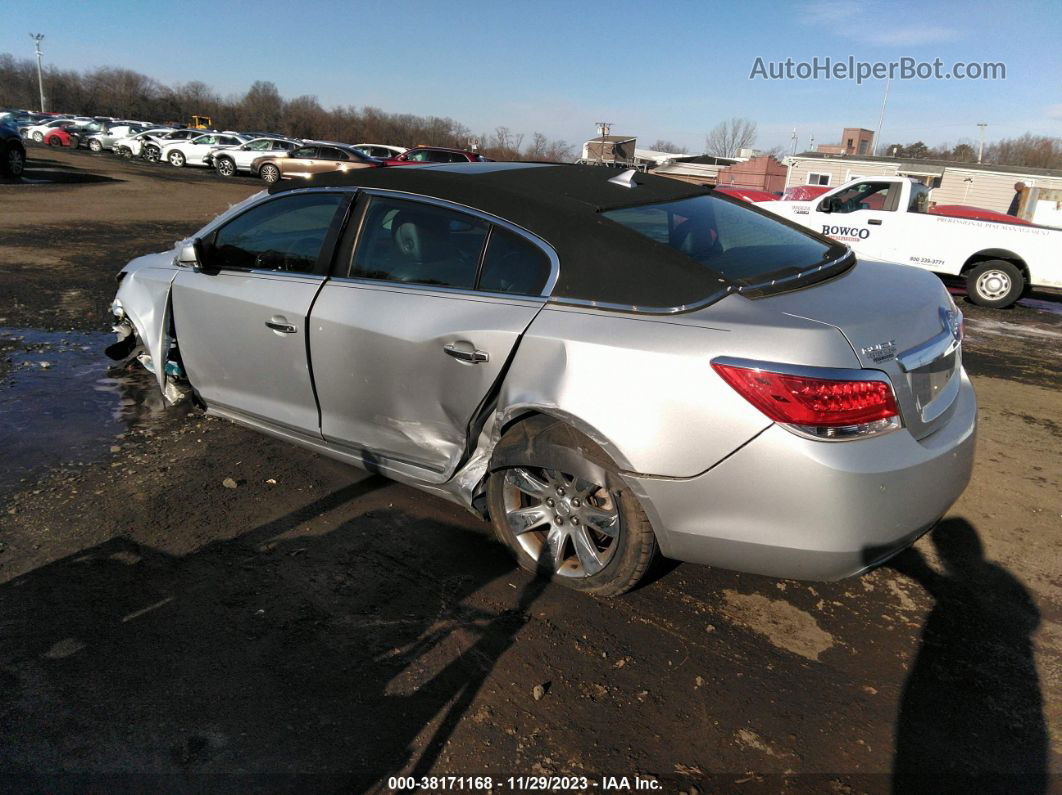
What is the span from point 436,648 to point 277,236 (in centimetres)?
245

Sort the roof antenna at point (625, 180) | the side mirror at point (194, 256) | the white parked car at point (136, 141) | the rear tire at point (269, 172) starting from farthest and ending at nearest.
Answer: the white parked car at point (136, 141), the rear tire at point (269, 172), the side mirror at point (194, 256), the roof antenna at point (625, 180)

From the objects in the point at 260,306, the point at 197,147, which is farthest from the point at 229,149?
the point at 260,306

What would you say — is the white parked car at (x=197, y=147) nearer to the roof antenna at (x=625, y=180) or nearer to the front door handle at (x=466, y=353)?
the roof antenna at (x=625, y=180)

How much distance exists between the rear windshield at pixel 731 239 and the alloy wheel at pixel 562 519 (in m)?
1.01

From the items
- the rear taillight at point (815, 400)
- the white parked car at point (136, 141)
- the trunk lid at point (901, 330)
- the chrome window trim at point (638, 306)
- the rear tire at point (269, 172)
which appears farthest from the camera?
the white parked car at point (136, 141)

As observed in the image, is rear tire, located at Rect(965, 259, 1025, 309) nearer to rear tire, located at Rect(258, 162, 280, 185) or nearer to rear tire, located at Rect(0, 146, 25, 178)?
rear tire, located at Rect(0, 146, 25, 178)

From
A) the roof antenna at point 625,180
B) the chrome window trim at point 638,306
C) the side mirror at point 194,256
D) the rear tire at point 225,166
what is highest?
the roof antenna at point 625,180

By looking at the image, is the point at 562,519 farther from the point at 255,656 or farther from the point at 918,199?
the point at 918,199

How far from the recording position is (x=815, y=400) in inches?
99.0

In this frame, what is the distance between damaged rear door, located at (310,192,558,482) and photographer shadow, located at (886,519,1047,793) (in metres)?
1.95

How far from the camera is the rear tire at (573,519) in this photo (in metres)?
2.93

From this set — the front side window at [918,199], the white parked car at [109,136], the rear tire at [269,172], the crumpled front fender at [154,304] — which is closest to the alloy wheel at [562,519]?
the crumpled front fender at [154,304]

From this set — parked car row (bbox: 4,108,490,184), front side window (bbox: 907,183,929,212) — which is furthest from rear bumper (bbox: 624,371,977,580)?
parked car row (bbox: 4,108,490,184)

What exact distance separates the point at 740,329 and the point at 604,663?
4.29ft
